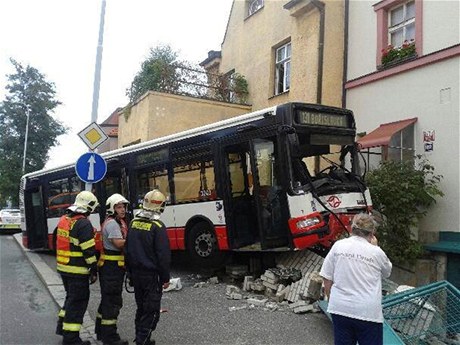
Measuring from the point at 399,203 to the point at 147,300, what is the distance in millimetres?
6086

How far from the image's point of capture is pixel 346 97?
43.0 feet

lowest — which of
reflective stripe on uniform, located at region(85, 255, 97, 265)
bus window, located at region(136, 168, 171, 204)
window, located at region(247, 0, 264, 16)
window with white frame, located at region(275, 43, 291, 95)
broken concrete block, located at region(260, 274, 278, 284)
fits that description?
broken concrete block, located at region(260, 274, 278, 284)

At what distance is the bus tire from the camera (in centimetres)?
884

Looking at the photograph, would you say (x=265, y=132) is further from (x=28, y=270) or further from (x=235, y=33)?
(x=235, y=33)

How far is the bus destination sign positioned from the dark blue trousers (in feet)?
13.7

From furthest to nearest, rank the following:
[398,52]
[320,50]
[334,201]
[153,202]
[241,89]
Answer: [241,89]
[320,50]
[398,52]
[334,201]
[153,202]

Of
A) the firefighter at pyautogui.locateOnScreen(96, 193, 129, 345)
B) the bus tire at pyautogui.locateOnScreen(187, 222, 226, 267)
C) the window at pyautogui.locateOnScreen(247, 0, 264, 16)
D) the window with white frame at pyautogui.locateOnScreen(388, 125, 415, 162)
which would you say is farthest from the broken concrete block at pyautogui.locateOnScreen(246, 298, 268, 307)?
the window at pyautogui.locateOnScreen(247, 0, 264, 16)

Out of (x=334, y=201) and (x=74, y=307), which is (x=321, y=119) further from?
(x=74, y=307)

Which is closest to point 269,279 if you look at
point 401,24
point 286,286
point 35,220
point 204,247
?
point 286,286

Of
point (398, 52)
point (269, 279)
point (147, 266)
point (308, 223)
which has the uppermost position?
point (398, 52)

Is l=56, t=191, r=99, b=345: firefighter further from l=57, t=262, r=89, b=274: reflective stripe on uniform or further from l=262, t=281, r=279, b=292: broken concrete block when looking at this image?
l=262, t=281, r=279, b=292: broken concrete block

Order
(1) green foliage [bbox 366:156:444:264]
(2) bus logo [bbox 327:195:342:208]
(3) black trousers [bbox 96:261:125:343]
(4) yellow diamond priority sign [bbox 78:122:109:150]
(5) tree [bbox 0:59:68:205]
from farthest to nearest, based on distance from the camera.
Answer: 1. (5) tree [bbox 0:59:68:205]
2. (1) green foliage [bbox 366:156:444:264]
3. (4) yellow diamond priority sign [bbox 78:122:109:150]
4. (2) bus logo [bbox 327:195:342:208]
5. (3) black trousers [bbox 96:261:125:343]

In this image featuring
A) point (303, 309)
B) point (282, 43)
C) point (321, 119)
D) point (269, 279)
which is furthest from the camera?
point (282, 43)

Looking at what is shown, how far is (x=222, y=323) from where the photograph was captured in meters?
6.33
